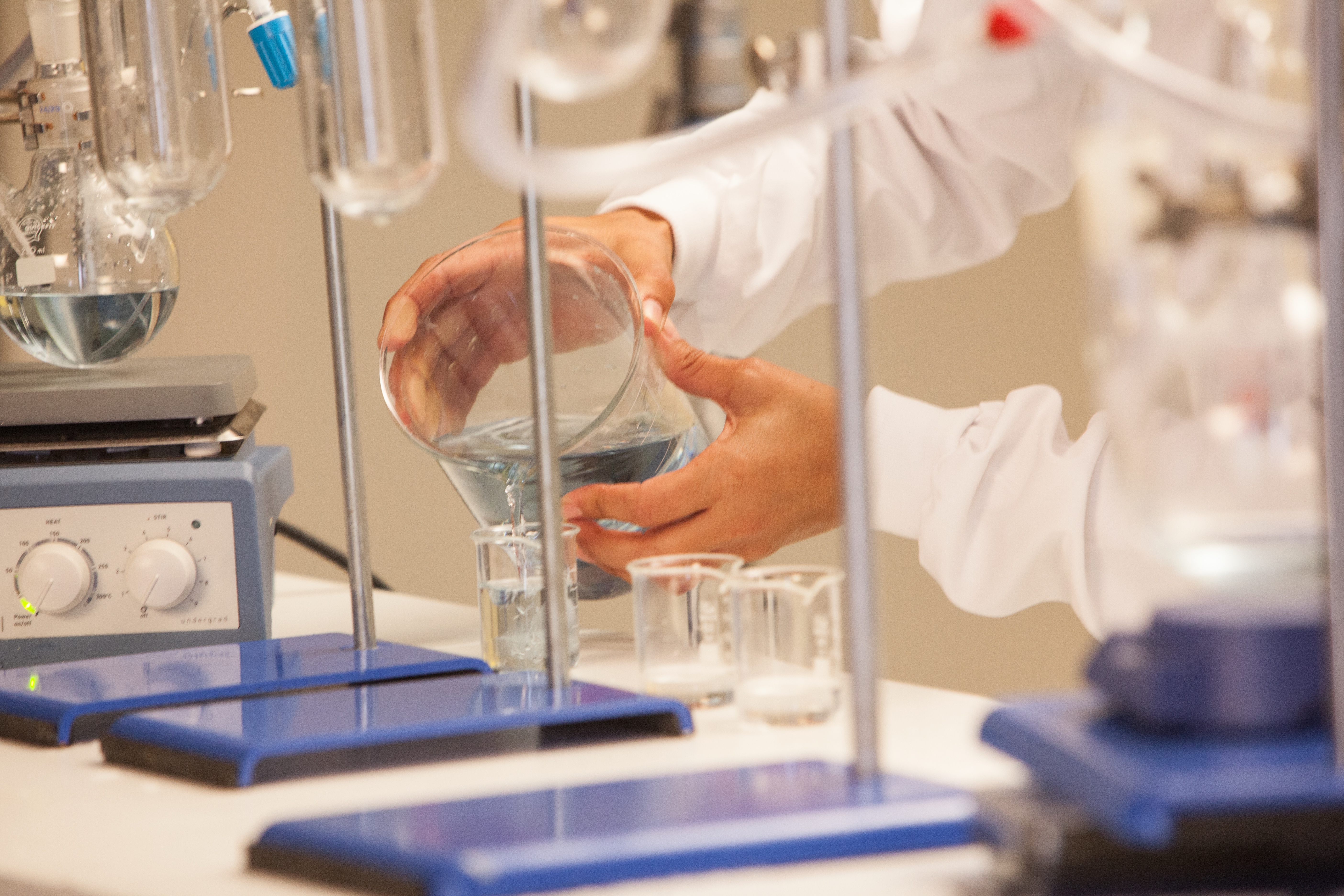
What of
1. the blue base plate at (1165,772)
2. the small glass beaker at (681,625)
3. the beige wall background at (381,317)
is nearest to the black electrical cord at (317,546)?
the small glass beaker at (681,625)

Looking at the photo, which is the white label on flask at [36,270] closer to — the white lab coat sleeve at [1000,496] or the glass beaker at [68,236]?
the glass beaker at [68,236]

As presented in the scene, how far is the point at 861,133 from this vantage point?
1408 millimetres

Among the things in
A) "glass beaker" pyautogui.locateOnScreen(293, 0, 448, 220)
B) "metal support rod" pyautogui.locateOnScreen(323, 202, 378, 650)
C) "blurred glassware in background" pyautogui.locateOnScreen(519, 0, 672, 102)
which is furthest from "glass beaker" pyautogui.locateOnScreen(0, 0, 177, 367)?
"blurred glassware in background" pyautogui.locateOnScreen(519, 0, 672, 102)

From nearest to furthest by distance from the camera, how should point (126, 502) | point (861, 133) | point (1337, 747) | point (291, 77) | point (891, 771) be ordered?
point (1337, 747) → point (891, 771) → point (291, 77) → point (126, 502) → point (861, 133)

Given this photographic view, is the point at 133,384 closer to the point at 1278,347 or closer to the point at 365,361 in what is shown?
the point at 1278,347

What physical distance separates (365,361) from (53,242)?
189 cm

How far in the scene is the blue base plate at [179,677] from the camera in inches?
28.9

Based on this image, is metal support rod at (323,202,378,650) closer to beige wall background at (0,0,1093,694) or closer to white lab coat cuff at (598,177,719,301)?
white lab coat cuff at (598,177,719,301)

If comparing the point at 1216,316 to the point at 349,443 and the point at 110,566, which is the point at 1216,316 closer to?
the point at 349,443

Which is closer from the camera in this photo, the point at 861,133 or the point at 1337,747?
the point at 1337,747

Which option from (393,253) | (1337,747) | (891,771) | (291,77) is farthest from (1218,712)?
(393,253)

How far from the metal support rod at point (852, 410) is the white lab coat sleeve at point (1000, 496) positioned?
59cm

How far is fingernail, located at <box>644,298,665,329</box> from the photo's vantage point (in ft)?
3.14

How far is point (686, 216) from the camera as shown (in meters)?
1.27
